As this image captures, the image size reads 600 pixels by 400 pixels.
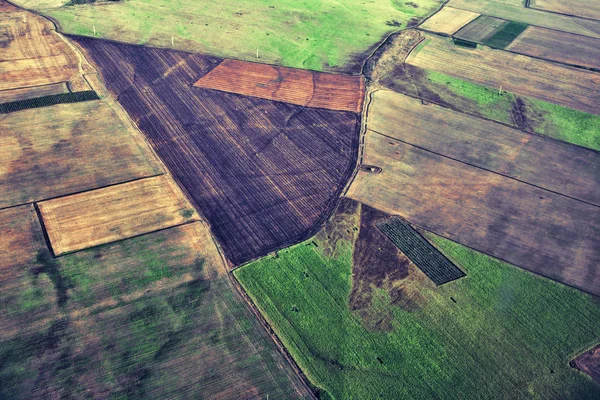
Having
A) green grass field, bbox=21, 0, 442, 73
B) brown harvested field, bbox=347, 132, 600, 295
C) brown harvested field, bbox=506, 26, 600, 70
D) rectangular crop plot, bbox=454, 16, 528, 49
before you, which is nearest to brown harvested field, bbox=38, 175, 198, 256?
brown harvested field, bbox=347, 132, 600, 295

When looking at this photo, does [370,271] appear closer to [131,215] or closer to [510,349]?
[510,349]

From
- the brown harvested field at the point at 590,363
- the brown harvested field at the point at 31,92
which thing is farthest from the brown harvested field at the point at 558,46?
the brown harvested field at the point at 31,92

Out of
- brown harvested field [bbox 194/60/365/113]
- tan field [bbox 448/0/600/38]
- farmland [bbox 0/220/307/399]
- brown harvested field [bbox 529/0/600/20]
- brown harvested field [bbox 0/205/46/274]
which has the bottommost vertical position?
farmland [bbox 0/220/307/399]

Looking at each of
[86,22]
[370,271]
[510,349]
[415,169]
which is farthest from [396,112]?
[86,22]

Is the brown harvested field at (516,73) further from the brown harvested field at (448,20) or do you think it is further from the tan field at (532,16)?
the tan field at (532,16)

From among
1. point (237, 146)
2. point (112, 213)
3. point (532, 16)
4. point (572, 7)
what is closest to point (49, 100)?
point (112, 213)

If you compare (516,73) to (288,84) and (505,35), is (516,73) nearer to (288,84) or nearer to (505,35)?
(505,35)

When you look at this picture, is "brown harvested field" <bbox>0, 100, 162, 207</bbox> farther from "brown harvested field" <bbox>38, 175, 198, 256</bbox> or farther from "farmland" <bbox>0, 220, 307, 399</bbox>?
"farmland" <bbox>0, 220, 307, 399</bbox>
